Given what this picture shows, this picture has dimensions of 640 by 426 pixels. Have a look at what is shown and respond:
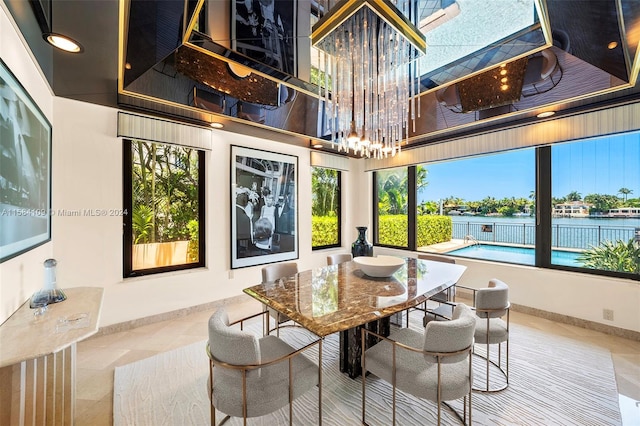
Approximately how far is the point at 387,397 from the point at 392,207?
11.6 feet

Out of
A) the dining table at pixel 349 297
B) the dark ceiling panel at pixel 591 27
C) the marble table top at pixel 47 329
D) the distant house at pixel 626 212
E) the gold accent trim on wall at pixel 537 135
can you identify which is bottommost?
the marble table top at pixel 47 329

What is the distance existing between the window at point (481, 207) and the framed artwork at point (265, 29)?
3.29 meters

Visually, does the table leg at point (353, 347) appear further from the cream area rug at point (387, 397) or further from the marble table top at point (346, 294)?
the marble table top at point (346, 294)

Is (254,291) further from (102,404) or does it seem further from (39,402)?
(102,404)

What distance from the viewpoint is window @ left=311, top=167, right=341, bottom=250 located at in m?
4.86

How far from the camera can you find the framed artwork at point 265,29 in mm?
1673

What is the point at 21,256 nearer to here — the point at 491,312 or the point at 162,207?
the point at 162,207

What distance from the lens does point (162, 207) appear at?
129 inches

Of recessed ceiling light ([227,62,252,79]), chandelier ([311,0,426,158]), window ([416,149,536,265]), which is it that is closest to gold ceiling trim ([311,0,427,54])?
chandelier ([311,0,426,158])

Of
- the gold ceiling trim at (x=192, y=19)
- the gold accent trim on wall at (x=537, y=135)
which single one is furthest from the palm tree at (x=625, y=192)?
the gold ceiling trim at (x=192, y=19)

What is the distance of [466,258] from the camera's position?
3879 mm

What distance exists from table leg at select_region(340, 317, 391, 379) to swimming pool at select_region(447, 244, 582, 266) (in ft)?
8.39

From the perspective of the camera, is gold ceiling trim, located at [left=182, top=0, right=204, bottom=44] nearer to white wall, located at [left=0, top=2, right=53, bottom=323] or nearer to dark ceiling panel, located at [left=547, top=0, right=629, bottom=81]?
white wall, located at [left=0, top=2, right=53, bottom=323]

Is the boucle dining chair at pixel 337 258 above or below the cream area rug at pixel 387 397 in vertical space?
above
